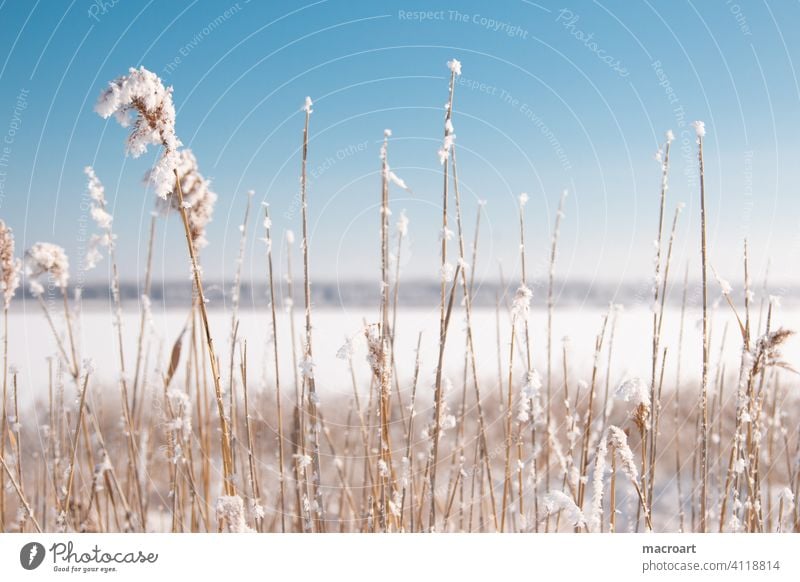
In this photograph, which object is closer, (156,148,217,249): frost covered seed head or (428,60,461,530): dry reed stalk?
(428,60,461,530): dry reed stalk

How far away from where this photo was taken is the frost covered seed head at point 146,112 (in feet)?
3.94

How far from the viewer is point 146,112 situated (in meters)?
1.21

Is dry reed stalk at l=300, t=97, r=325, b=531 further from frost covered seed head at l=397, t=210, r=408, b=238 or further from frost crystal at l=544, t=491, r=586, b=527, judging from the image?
frost crystal at l=544, t=491, r=586, b=527

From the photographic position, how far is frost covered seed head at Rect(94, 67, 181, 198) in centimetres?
120

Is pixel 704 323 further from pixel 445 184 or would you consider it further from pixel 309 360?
pixel 309 360

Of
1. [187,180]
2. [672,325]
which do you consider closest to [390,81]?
[187,180]

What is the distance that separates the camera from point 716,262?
1.94 meters

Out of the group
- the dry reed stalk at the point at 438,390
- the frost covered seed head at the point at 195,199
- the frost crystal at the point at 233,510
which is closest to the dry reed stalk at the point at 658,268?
the dry reed stalk at the point at 438,390

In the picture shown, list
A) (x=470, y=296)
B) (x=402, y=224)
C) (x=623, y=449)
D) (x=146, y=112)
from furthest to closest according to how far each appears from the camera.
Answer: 1. (x=470, y=296)
2. (x=402, y=224)
3. (x=623, y=449)
4. (x=146, y=112)

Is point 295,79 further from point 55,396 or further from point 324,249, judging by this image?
point 55,396

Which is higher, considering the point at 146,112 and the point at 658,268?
the point at 146,112

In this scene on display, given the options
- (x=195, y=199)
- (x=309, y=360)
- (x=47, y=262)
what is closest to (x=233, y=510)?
(x=309, y=360)

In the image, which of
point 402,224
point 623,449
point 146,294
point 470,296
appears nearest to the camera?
point 623,449

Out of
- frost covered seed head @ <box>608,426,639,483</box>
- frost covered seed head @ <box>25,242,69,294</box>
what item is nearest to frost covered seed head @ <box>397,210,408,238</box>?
frost covered seed head @ <box>608,426,639,483</box>
